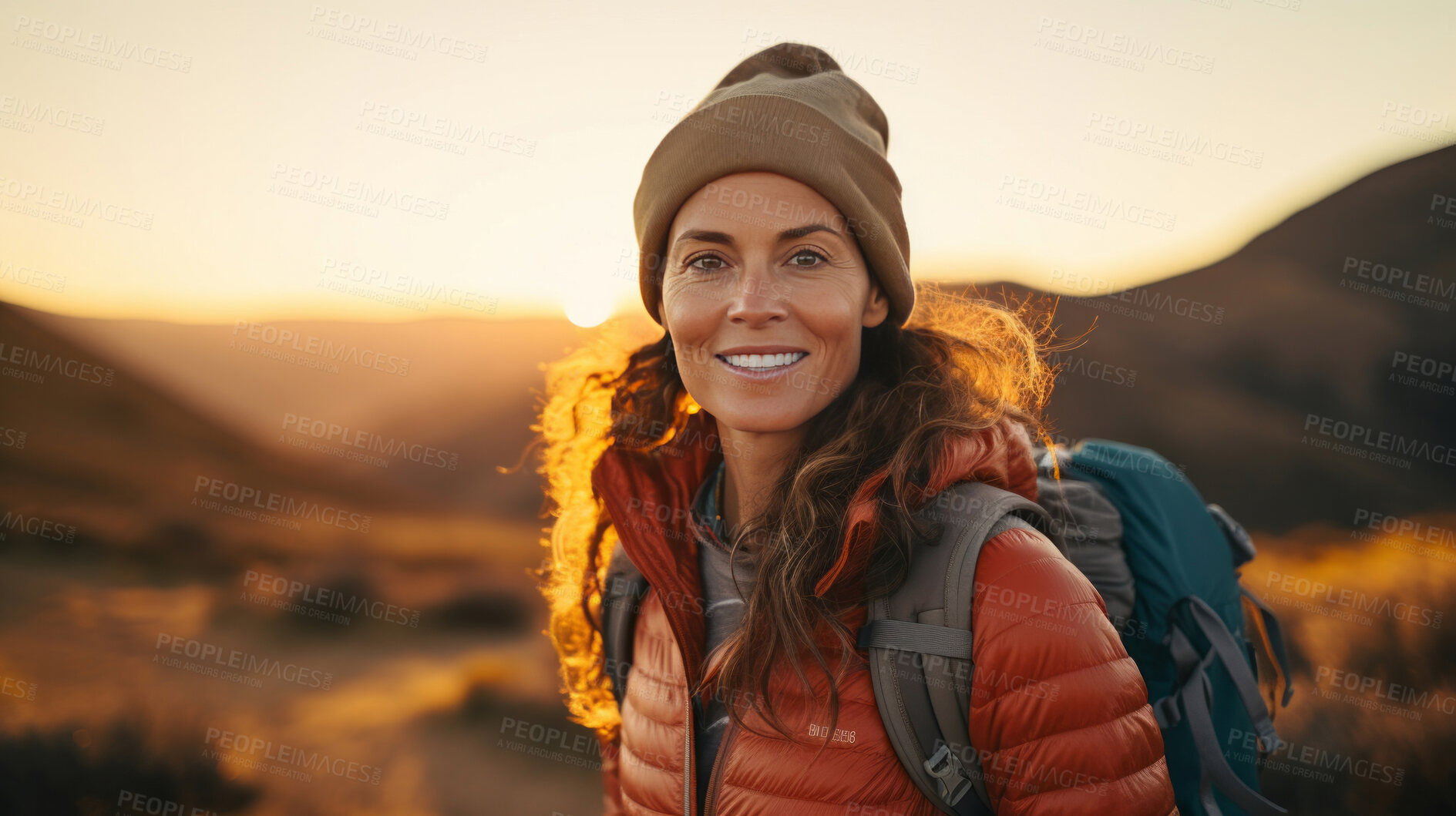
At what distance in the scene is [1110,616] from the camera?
6.28ft

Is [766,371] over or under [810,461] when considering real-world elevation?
over

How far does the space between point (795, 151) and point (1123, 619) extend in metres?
1.57

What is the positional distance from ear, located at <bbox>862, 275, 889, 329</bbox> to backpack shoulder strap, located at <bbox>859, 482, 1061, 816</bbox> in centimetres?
75

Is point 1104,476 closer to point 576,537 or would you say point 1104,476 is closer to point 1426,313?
point 576,537

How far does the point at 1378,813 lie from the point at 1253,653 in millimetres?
3623

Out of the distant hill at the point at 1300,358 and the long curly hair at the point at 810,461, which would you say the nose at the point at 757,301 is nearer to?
the long curly hair at the point at 810,461

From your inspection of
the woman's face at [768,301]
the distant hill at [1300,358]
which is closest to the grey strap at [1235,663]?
the woman's face at [768,301]

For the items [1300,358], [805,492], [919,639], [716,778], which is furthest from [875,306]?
[1300,358]

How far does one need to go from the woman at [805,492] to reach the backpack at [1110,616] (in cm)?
5

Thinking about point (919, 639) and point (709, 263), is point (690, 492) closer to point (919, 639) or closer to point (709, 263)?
point (709, 263)

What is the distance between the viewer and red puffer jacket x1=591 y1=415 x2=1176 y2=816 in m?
1.34

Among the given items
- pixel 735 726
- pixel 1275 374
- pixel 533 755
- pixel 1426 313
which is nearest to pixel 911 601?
pixel 735 726

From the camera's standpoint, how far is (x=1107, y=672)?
1384mm

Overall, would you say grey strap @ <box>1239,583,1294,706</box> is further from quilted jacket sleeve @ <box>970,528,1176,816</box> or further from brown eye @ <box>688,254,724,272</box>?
brown eye @ <box>688,254,724,272</box>
